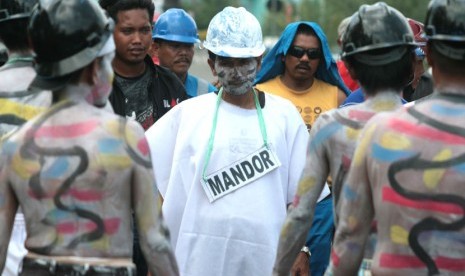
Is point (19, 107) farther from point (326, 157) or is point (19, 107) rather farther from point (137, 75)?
point (137, 75)

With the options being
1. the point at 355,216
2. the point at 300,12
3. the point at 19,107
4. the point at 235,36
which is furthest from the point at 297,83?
the point at 300,12

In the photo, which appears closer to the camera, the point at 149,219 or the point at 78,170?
the point at 78,170

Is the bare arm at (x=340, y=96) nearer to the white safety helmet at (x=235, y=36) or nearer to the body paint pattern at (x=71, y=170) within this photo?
the white safety helmet at (x=235, y=36)

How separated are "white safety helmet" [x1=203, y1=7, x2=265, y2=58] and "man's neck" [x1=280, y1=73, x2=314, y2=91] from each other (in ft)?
5.80

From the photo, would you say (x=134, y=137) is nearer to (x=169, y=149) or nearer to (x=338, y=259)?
(x=338, y=259)

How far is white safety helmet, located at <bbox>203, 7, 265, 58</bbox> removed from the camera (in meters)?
8.55

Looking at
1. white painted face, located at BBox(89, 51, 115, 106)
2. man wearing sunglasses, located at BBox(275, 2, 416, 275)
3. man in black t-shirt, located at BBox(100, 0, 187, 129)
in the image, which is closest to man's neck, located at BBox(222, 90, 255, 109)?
man in black t-shirt, located at BBox(100, 0, 187, 129)

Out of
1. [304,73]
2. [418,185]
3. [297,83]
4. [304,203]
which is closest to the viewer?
[418,185]

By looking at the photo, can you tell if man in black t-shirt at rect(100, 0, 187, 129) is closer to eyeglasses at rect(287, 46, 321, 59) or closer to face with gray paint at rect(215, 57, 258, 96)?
face with gray paint at rect(215, 57, 258, 96)

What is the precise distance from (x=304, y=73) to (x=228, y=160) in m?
2.21

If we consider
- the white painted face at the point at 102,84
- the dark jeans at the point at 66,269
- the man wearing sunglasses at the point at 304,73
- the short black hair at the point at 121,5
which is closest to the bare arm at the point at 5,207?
the dark jeans at the point at 66,269

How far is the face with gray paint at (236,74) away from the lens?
8.49 m

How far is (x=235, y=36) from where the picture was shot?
8594 millimetres

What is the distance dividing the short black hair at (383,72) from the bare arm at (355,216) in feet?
2.07
